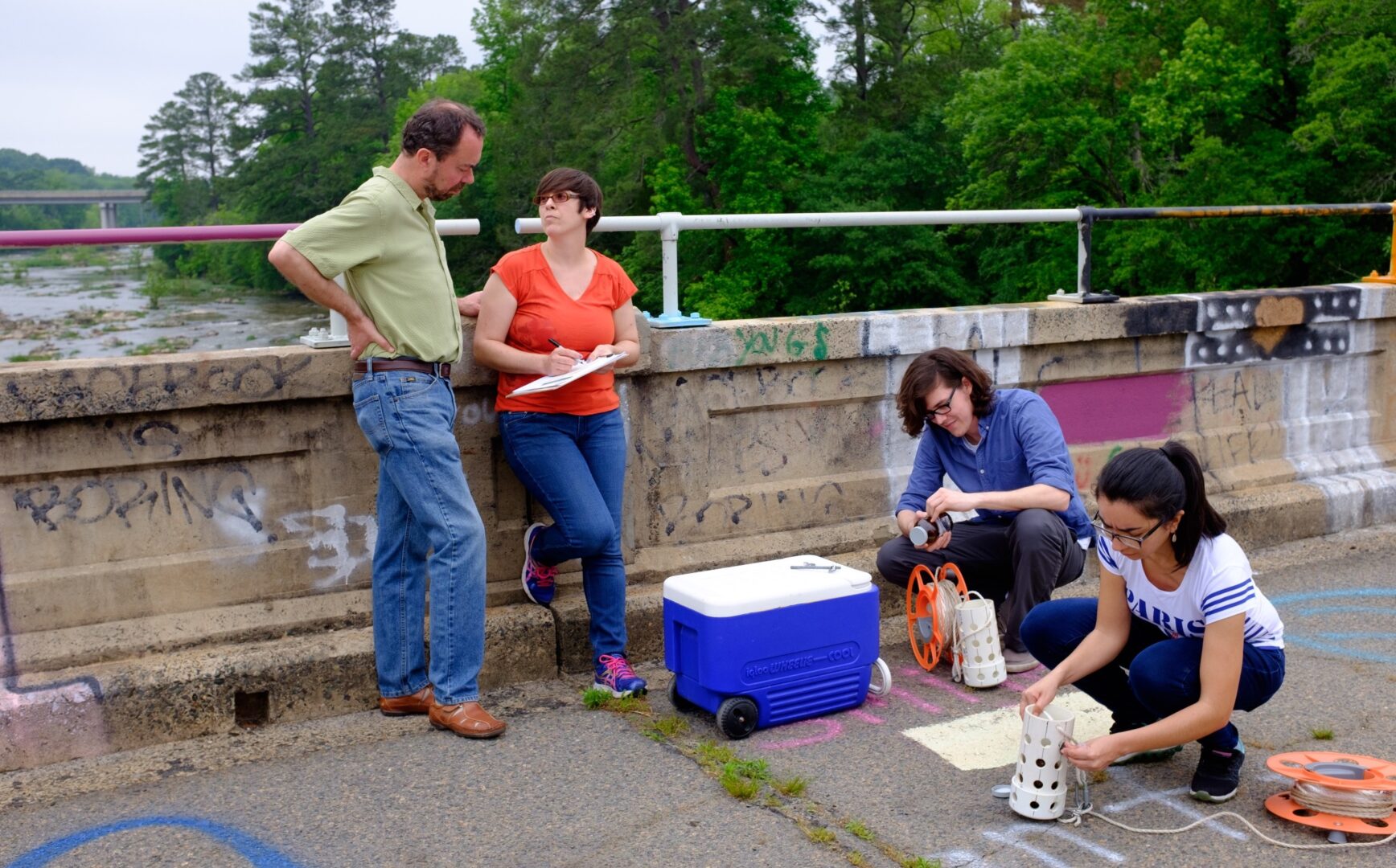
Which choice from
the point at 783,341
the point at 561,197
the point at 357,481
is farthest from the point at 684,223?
the point at 357,481

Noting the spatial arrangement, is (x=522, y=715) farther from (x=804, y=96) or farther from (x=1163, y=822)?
(x=804, y=96)

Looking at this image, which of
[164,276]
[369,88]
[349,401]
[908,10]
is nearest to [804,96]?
[908,10]

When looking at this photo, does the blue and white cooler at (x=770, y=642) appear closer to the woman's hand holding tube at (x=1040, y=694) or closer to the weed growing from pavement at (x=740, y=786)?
the weed growing from pavement at (x=740, y=786)

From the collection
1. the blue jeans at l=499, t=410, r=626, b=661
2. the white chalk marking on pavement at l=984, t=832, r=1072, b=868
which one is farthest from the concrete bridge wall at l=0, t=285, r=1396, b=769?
the white chalk marking on pavement at l=984, t=832, r=1072, b=868

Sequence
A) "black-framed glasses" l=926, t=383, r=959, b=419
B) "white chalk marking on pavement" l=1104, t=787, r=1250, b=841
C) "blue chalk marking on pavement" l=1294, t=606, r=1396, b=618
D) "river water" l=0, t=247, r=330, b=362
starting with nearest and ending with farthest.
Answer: "white chalk marking on pavement" l=1104, t=787, r=1250, b=841
"black-framed glasses" l=926, t=383, r=959, b=419
"blue chalk marking on pavement" l=1294, t=606, r=1396, b=618
"river water" l=0, t=247, r=330, b=362

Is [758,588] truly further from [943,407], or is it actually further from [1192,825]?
[1192,825]

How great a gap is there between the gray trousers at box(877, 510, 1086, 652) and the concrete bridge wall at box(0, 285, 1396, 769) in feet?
1.95

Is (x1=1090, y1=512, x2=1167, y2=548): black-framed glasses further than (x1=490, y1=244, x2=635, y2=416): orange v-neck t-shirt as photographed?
No

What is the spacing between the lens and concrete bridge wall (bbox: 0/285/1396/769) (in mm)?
4023

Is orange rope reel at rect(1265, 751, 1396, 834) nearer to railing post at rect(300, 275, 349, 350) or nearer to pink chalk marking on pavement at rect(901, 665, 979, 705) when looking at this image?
pink chalk marking on pavement at rect(901, 665, 979, 705)

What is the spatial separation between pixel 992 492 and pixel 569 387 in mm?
1582

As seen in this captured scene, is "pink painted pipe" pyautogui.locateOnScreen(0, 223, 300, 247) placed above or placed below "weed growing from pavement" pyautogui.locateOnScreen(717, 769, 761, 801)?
above

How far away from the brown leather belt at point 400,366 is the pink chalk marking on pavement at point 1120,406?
3.03 metres

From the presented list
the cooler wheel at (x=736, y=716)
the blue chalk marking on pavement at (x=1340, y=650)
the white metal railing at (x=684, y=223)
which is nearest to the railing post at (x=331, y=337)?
→ the white metal railing at (x=684, y=223)
